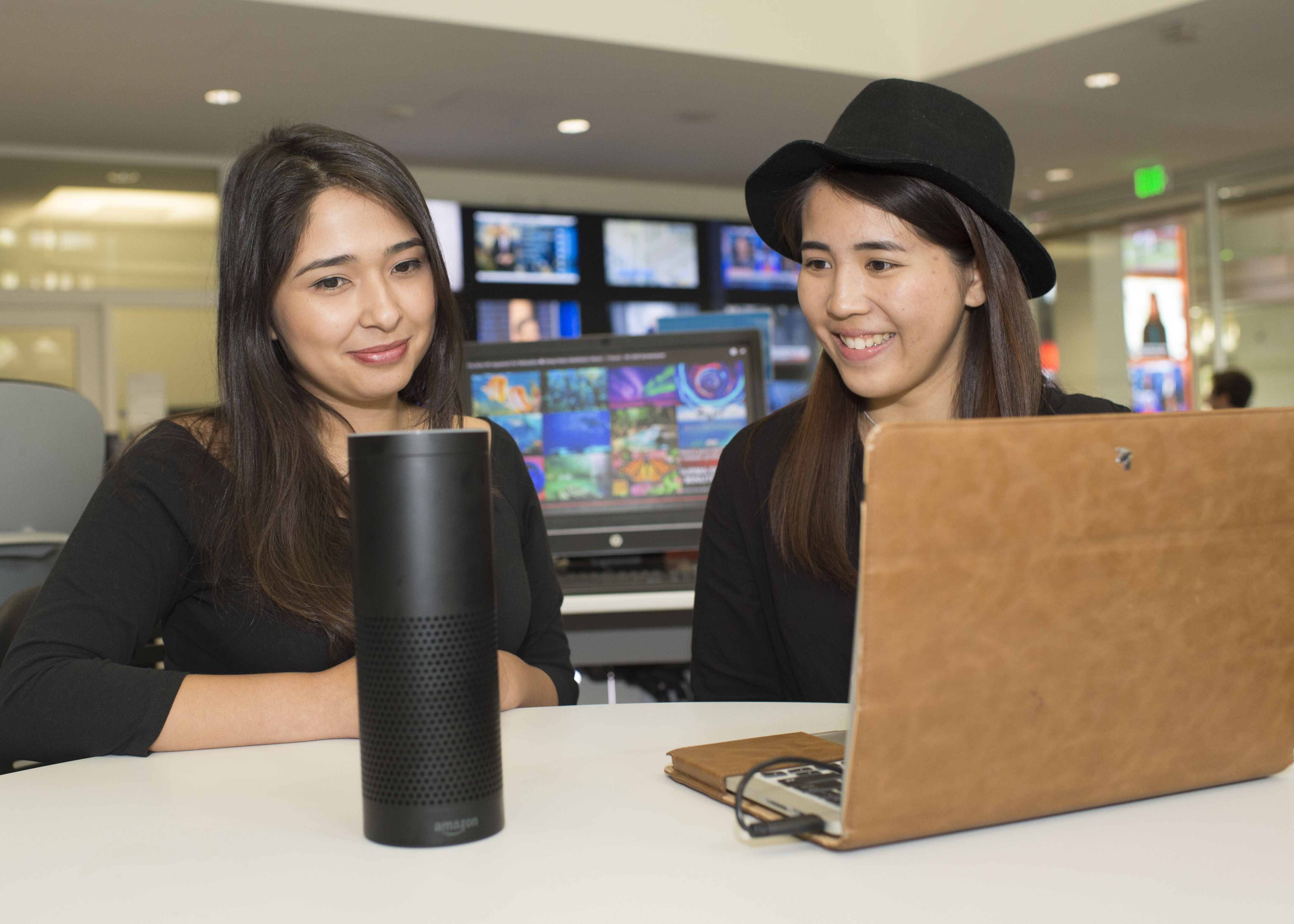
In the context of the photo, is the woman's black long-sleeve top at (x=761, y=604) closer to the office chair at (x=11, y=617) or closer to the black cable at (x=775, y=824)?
the black cable at (x=775, y=824)

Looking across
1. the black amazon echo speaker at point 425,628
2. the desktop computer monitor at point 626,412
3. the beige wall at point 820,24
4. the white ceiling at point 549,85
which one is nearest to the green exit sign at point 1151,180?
the white ceiling at point 549,85

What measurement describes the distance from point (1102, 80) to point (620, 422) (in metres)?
4.16

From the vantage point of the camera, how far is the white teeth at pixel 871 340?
1.35 metres

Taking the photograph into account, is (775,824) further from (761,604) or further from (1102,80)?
(1102,80)

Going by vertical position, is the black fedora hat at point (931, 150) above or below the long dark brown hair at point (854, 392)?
above

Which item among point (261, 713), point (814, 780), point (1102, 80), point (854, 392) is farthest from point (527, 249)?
point (814, 780)

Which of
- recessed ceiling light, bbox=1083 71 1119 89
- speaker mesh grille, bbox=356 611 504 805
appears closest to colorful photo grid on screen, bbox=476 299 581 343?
recessed ceiling light, bbox=1083 71 1119 89

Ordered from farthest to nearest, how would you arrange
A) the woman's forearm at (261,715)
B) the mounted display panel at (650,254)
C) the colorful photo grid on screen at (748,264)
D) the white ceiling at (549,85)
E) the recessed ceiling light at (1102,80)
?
the colorful photo grid on screen at (748,264) → the mounted display panel at (650,254) → the recessed ceiling light at (1102,80) → the white ceiling at (549,85) → the woman's forearm at (261,715)

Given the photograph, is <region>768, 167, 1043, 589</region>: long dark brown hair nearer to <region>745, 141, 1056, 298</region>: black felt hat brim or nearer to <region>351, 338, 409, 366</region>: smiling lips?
<region>745, 141, 1056, 298</region>: black felt hat brim

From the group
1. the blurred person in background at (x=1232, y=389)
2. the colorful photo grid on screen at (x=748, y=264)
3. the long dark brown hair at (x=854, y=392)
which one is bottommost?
the long dark brown hair at (x=854, y=392)

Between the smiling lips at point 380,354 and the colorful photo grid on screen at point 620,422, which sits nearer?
the smiling lips at point 380,354

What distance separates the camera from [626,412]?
252cm

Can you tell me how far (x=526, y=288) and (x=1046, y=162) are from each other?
3420 millimetres

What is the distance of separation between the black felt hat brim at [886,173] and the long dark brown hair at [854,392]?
1cm
